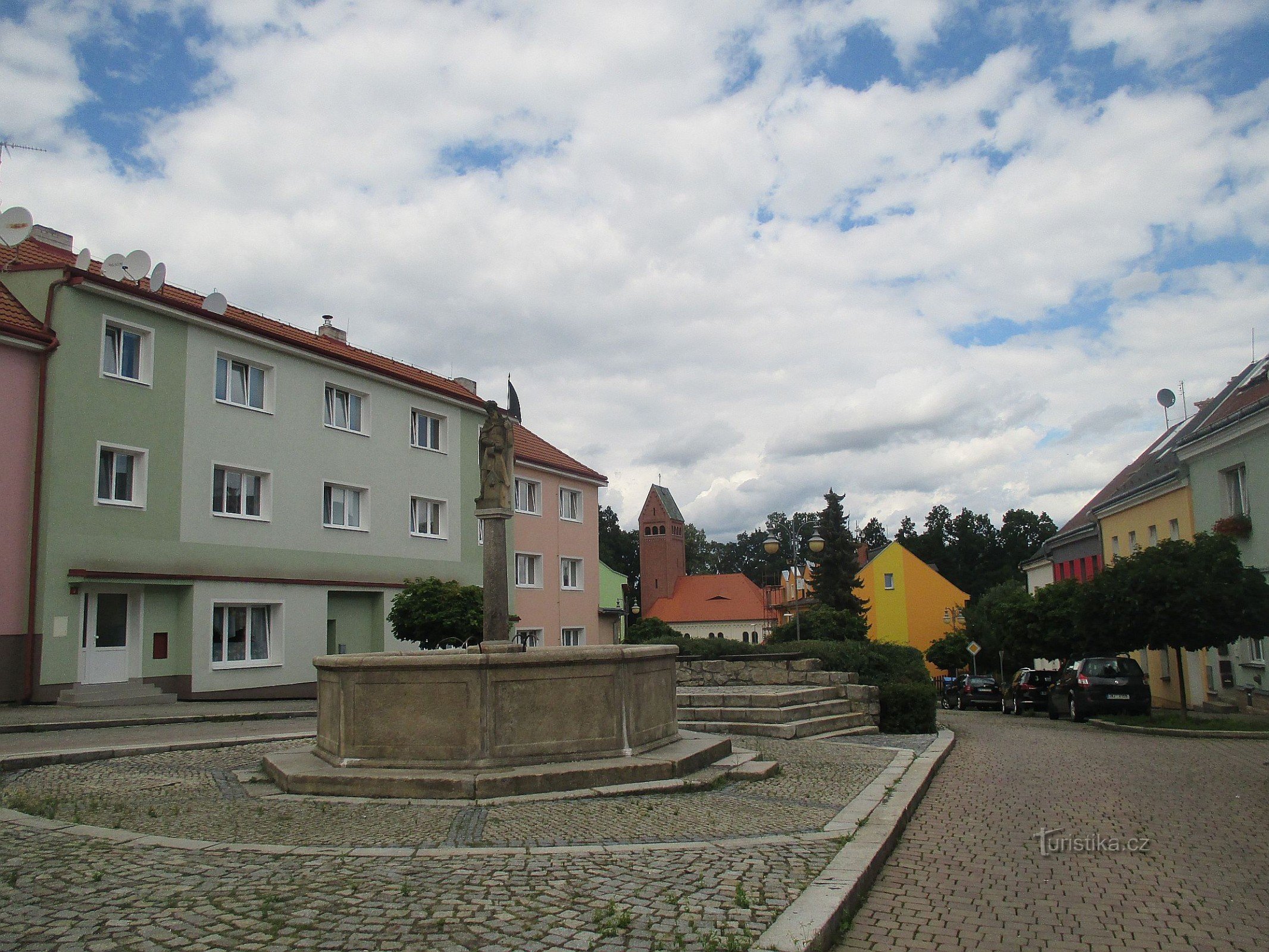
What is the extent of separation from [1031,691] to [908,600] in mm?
37555

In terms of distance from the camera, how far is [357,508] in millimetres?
28016

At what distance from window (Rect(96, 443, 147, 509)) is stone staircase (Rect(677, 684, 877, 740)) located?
42.4ft

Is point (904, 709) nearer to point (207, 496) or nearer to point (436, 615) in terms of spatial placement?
point (436, 615)

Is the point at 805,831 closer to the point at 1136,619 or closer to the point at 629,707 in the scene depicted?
the point at 629,707

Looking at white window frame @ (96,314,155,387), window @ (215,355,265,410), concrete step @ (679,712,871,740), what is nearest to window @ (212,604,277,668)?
window @ (215,355,265,410)

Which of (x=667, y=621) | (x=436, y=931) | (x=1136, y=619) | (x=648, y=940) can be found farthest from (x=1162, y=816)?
(x=667, y=621)

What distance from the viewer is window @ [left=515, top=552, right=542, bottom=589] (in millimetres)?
35594

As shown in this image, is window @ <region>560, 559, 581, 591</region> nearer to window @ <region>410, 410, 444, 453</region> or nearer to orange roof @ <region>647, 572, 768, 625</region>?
window @ <region>410, 410, 444, 453</region>

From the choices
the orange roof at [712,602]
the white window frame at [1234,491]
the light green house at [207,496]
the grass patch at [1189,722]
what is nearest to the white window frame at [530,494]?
the light green house at [207,496]

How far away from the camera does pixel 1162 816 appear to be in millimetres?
8617

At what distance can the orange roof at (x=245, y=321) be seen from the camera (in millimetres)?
21016

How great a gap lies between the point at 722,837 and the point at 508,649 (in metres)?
3.81

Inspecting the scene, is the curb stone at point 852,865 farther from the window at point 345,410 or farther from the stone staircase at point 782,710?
the window at point 345,410

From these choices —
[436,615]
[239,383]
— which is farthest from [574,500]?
[239,383]
